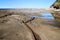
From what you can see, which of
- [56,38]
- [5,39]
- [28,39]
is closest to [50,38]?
[56,38]

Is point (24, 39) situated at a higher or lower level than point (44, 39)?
higher

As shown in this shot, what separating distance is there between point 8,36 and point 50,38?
6.54 ft

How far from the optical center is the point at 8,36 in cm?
420

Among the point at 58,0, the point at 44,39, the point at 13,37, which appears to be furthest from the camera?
the point at 58,0

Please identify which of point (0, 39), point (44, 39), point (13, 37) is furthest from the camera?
point (44, 39)

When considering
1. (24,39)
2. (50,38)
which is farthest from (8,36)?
(50,38)

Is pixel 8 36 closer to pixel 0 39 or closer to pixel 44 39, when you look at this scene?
pixel 0 39

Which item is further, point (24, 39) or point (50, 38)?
point (50, 38)

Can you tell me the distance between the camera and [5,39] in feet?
12.9

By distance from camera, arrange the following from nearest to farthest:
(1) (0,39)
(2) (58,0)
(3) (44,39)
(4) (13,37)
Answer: (1) (0,39) → (4) (13,37) → (3) (44,39) → (2) (58,0)

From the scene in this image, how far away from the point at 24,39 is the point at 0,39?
809mm

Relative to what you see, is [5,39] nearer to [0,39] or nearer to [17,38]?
[0,39]

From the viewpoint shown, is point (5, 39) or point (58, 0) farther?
point (58, 0)

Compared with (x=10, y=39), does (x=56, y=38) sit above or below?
below
